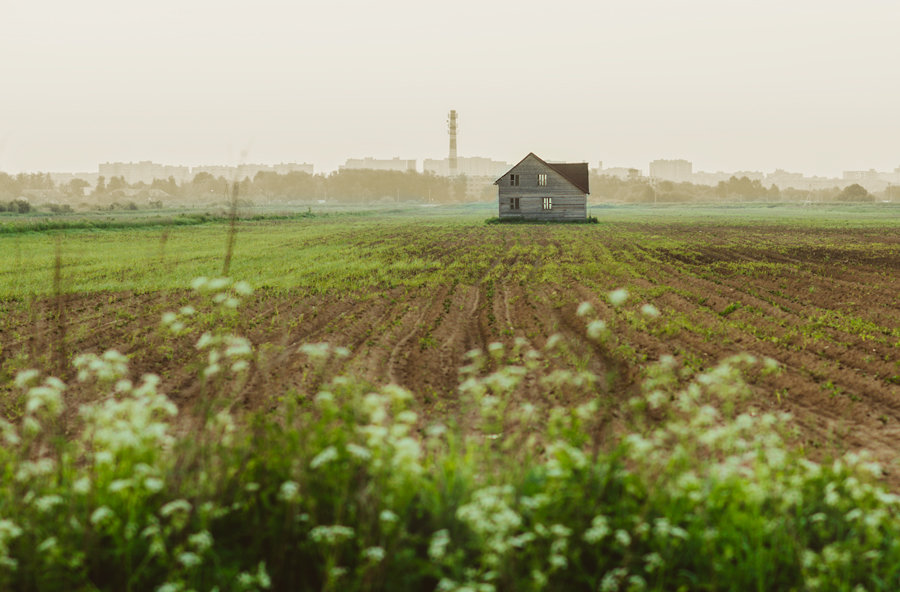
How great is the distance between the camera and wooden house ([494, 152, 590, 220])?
62750 millimetres

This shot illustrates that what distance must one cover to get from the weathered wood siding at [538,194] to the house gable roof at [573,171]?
34 centimetres

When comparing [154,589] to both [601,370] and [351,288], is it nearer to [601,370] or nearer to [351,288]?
[601,370]

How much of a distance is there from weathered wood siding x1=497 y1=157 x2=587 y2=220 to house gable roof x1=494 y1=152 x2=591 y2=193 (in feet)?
1.11

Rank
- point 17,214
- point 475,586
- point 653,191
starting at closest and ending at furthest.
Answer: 1. point 475,586
2. point 17,214
3. point 653,191

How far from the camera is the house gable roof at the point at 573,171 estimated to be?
62688mm

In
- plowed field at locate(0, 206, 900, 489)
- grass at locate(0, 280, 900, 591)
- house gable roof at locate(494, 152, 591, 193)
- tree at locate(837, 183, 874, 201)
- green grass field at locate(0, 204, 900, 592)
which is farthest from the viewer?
tree at locate(837, 183, 874, 201)

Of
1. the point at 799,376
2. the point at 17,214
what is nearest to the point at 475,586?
the point at 799,376

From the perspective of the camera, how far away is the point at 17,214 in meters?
75.4

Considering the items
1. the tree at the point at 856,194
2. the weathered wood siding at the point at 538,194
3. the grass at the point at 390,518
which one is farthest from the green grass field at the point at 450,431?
the tree at the point at 856,194

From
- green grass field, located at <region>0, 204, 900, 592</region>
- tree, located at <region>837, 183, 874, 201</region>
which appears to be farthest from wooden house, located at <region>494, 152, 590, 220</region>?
tree, located at <region>837, 183, 874, 201</region>

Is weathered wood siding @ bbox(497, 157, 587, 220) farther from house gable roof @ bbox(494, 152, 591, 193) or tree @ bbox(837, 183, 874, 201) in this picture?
tree @ bbox(837, 183, 874, 201)

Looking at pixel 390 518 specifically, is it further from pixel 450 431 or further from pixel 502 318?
pixel 502 318

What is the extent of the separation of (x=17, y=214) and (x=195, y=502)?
89.4 m

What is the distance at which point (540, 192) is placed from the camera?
63188 mm
